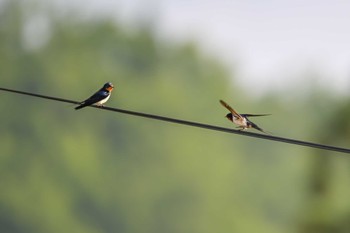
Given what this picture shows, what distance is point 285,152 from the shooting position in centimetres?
7344

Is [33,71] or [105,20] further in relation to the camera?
[105,20]

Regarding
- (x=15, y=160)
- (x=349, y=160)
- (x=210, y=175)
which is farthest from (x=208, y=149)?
(x=349, y=160)

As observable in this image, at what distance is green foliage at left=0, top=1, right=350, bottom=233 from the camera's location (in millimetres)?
57375

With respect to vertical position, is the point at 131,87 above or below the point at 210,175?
above

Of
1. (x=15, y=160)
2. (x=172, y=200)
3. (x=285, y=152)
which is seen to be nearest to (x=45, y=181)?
(x=15, y=160)

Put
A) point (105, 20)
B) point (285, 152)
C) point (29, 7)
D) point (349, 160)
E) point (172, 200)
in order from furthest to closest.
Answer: point (285, 152) → point (105, 20) → point (29, 7) → point (172, 200) → point (349, 160)

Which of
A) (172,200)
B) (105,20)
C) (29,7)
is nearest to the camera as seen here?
(172,200)

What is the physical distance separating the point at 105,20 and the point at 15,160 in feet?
40.7

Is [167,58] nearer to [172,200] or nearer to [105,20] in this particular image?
[105,20]

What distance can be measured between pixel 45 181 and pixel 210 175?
31.3 feet

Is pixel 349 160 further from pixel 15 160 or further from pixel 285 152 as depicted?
pixel 285 152

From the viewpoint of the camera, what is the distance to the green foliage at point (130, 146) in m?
57.4

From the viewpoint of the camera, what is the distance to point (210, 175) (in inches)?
2549

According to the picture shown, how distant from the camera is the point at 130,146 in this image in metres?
63.1
